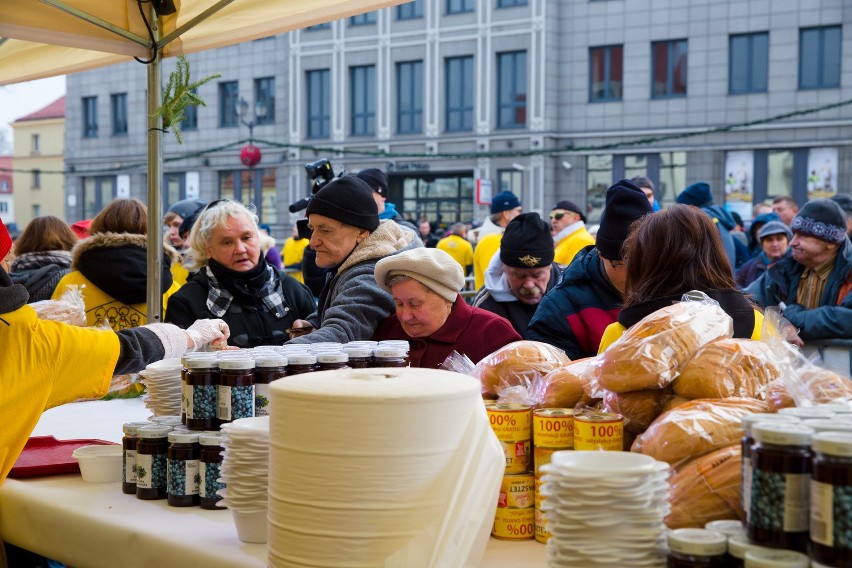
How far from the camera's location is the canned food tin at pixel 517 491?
81.4 inches

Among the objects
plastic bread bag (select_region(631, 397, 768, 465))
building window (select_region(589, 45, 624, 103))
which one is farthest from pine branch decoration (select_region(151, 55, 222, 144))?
building window (select_region(589, 45, 624, 103))

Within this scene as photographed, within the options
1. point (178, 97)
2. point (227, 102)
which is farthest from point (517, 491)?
point (227, 102)

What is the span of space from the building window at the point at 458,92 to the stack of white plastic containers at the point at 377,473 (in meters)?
26.4

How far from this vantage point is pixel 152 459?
251cm

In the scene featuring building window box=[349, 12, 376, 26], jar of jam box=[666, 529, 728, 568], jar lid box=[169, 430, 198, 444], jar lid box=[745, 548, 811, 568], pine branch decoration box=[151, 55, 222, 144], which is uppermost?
→ building window box=[349, 12, 376, 26]

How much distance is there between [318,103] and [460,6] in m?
5.73

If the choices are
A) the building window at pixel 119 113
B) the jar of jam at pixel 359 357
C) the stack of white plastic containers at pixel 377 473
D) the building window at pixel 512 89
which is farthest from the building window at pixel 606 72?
the stack of white plastic containers at pixel 377 473

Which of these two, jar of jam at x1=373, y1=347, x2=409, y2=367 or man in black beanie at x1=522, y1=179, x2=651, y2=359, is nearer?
jar of jam at x1=373, y1=347, x2=409, y2=367

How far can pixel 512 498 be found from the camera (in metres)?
2.08

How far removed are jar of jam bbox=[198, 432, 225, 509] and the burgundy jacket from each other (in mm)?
1426

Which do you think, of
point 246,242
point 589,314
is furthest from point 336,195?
point 589,314

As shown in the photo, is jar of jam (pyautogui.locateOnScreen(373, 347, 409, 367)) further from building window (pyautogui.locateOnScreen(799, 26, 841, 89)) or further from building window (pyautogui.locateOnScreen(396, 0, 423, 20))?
building window (pyautogui.locateOnScreen(396, 0, 423, 20))

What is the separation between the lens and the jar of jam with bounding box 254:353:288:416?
2420 mm

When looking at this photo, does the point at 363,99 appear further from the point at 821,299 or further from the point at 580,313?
the point at 580,313
